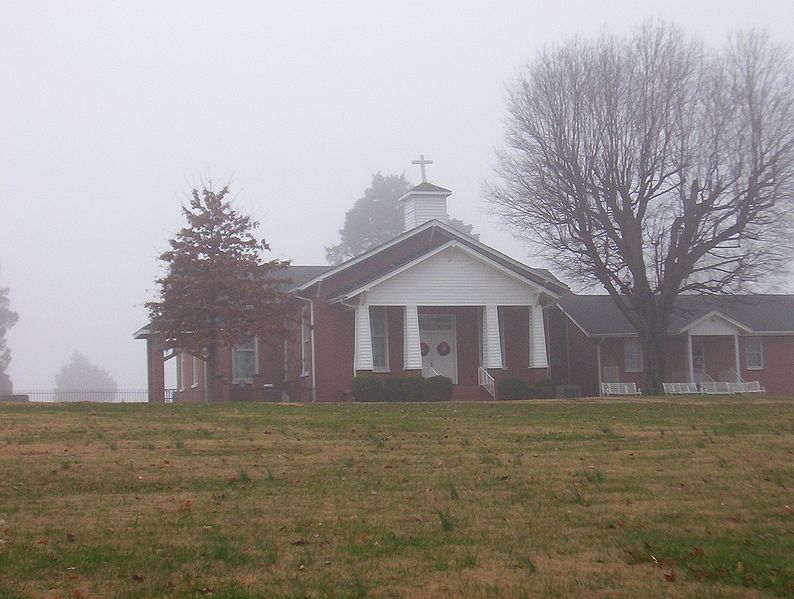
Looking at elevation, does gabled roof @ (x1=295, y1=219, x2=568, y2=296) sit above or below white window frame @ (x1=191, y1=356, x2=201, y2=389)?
above

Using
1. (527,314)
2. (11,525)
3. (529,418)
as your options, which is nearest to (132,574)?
(11,525)

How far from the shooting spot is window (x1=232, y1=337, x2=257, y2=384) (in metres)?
38.1

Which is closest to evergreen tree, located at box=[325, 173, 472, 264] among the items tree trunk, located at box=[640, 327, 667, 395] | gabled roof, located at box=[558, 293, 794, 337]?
gabled roof, located at box=[558, 293, 794, 337]

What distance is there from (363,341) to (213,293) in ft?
17.5

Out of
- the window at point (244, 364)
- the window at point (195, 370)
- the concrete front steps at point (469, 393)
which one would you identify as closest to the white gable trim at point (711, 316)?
the concrete front steps at point (469, 393)

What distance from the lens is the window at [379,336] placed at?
36188 mm

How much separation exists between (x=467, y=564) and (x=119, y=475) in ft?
19.6

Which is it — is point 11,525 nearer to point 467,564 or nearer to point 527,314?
point 467,564

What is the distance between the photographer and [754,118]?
36938 mm

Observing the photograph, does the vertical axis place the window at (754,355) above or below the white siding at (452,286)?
below

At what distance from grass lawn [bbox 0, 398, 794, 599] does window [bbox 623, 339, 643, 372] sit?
24.5 metres

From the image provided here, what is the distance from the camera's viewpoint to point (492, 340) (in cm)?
3538

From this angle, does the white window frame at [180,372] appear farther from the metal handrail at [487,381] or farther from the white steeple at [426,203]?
the metal handrail at [487,381]

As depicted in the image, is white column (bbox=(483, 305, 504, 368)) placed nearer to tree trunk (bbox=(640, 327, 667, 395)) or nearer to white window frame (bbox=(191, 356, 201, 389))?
tree trunk (bbox=(640, 327, 667, 395))
